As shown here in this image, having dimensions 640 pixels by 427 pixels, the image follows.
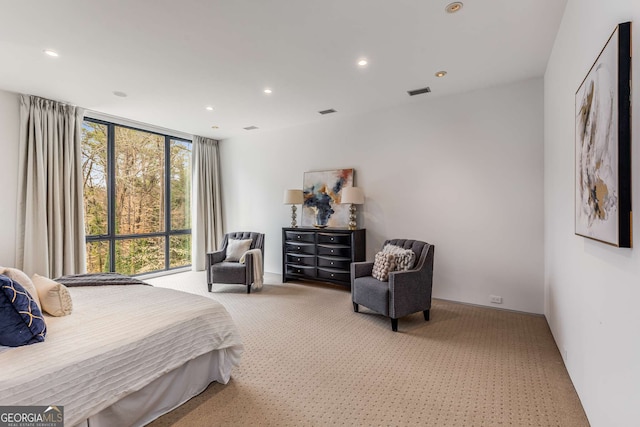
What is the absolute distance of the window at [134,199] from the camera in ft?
16.1

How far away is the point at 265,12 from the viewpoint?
236 centimetres

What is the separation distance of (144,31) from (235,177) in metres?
4.04

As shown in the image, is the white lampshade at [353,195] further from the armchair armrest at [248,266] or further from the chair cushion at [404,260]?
the armchair armrest at [248,266]

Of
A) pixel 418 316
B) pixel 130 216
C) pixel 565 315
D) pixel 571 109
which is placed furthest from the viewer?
pixel 130 216

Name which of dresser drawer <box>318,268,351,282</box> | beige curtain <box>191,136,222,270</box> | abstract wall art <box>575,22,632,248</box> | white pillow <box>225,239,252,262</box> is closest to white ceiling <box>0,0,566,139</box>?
abstract wall art <box>575,22,632,248</box>

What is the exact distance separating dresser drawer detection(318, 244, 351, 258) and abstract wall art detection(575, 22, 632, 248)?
3038mm

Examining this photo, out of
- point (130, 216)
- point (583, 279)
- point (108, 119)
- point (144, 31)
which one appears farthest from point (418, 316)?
point (108, 119)

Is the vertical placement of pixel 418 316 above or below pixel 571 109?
below

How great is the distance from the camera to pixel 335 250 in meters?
4.71

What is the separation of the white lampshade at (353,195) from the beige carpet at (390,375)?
5.60ft

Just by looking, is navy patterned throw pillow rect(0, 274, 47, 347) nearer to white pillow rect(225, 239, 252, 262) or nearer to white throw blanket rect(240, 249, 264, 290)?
white throw blanket rect(240, 249, 264, 290)

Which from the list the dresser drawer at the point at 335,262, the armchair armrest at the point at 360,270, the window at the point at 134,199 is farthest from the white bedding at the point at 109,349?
the window at the point at 134,199

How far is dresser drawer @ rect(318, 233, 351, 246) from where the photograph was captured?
181 inches

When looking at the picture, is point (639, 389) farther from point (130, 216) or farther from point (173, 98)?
point (130, 216)
